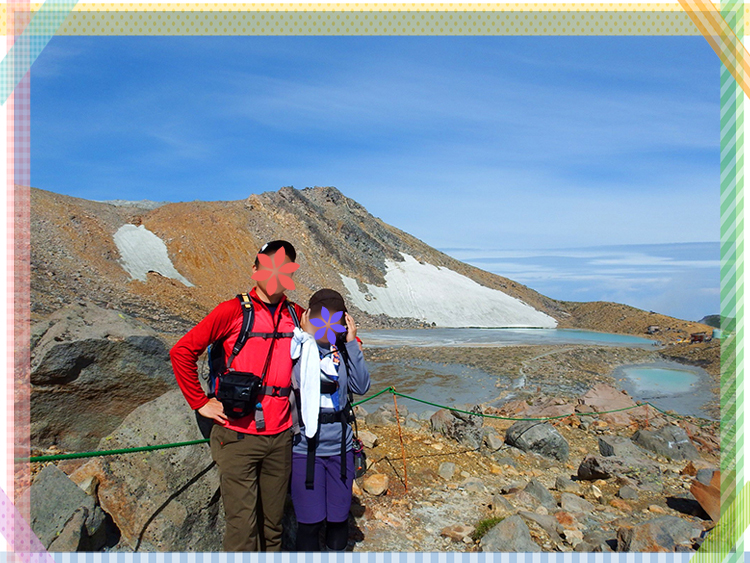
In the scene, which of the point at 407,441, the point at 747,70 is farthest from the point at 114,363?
the point at 747,70

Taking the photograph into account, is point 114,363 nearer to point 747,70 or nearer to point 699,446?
point 747,70

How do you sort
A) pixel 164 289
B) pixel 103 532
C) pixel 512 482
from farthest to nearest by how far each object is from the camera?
pixel 164 289 → pixel 512 482 → pixel 103 532

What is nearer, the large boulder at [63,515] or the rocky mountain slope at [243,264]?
the large boulder at [63,515]

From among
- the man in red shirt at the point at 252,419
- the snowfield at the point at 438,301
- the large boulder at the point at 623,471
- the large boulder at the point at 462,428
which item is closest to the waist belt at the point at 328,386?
the man in red shirt at the point at 252,419

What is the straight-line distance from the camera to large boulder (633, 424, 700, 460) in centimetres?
833

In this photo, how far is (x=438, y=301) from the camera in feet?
154

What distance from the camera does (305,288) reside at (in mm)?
38312

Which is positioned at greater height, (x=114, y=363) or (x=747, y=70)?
(x=747, y=70)

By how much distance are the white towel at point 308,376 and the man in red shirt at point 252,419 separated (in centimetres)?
8

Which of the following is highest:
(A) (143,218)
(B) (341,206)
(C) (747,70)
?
(B) (341,206)

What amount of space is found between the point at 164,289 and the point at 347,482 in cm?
2697

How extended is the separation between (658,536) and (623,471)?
11.2ft

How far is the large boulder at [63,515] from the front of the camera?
2.96 meters

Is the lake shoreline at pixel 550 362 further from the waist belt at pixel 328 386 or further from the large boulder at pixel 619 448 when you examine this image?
the waist belt at pixel 328 386
